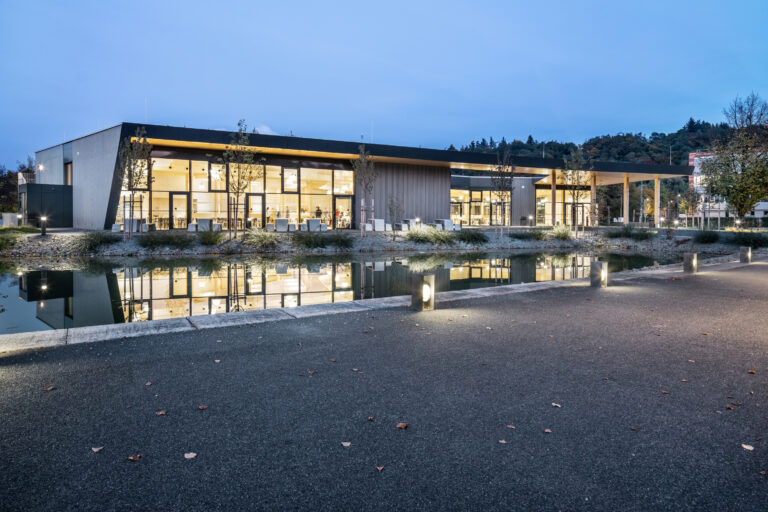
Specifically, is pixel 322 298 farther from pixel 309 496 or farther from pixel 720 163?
pixel 720 163

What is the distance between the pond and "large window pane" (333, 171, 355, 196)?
12537 millimetres

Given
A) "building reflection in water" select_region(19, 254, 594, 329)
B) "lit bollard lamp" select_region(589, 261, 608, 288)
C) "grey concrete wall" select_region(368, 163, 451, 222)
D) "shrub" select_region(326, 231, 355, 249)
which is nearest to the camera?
"building reflection in water" select_region(19, 254, 594, 329)

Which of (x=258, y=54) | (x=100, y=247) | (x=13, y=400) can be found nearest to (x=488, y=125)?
(x=258, y=54)

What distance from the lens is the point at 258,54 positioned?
195 m

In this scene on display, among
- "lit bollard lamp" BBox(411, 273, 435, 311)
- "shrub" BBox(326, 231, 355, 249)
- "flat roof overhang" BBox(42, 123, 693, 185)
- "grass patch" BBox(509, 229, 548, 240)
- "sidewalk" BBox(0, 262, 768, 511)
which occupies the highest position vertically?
"flat roof overhang" BBox(42, 123, 693, 185)

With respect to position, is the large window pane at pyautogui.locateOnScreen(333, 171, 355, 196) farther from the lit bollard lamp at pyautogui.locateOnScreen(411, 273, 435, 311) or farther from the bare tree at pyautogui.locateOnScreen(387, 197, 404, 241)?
the lit bollard lamp at pyautogui.locateOnScreen(411, 273, 435, 311)

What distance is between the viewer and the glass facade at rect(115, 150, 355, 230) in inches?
963

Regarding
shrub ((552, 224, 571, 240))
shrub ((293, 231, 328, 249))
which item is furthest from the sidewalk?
shrub ((552, 224, 571, 240))

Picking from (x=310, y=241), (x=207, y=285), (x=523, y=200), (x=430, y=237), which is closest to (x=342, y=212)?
(x=430, y=237)

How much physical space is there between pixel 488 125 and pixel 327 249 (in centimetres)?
19248

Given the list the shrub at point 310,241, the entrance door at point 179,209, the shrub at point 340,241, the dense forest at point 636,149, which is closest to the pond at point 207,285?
the shrub at point 310,241

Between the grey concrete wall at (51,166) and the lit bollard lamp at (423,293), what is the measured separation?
3006 centimetres

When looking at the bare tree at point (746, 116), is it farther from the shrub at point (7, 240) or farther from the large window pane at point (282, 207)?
the shrub at point (7, 240)

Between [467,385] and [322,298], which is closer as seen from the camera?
[467,385]
